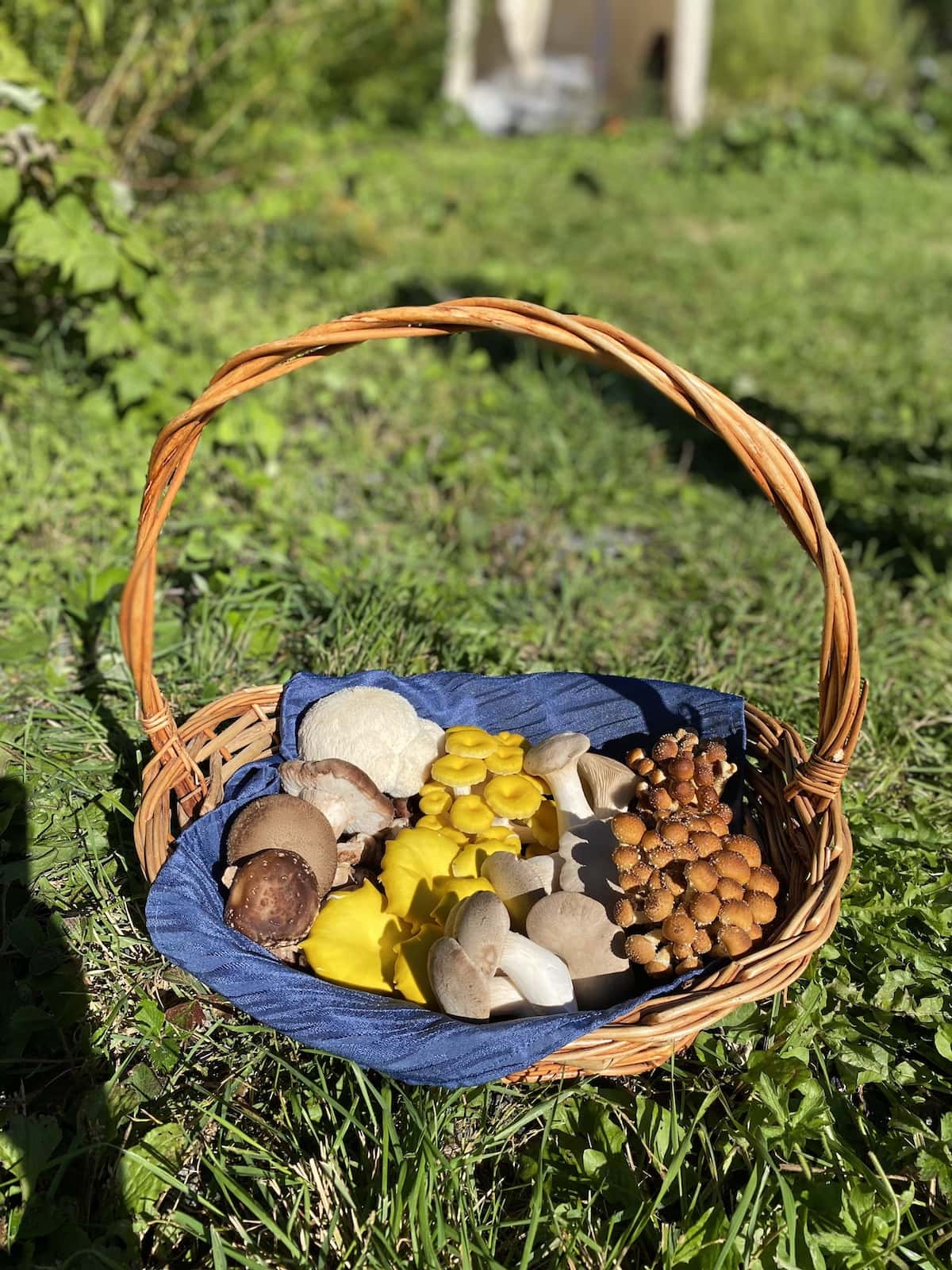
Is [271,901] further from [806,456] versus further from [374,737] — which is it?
[806,456]

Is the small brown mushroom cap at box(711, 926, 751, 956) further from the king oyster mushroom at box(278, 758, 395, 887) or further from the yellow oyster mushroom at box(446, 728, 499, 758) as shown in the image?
the king oyster mushroom at box(278, 758, 395, 887)

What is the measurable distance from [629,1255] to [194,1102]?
851 millimetres

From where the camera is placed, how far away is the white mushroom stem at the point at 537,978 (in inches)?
70.7

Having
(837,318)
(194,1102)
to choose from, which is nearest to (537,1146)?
(194,1102)

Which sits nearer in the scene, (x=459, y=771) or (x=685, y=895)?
(x=685, y=895)

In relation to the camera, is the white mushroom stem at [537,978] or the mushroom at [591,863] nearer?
the white mushroom stem at [537,978]

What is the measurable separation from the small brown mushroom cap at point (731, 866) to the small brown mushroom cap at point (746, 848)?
0.13 feet

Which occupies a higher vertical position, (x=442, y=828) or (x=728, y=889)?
(x=728, y=889)

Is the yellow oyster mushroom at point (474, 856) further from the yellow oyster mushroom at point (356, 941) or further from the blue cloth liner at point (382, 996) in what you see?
the blue cloth liner at point (382, 996)

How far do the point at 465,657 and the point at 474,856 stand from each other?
3.73 feet

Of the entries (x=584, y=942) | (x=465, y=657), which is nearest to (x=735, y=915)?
(x=584, y=942)

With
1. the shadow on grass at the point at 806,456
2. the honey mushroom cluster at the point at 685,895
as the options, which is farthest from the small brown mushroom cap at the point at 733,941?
the shadow on grass at the point at 806,456

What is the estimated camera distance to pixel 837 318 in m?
6.55

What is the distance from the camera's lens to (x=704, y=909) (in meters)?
1.80
